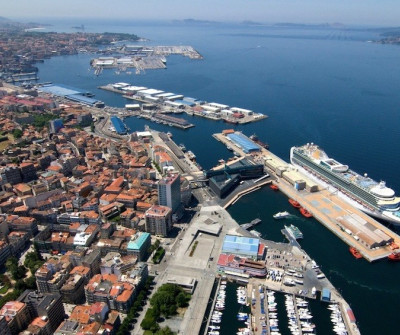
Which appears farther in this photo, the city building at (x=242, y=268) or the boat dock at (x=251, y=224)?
the boat dock at (x=251, y=224)

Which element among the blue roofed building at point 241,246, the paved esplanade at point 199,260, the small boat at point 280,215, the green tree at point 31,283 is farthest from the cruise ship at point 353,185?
the green tree at point 31,283

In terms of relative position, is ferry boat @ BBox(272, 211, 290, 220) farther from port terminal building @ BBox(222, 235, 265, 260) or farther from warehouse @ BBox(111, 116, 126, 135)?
warehouse @ BBox(111, 116, 126, 135)

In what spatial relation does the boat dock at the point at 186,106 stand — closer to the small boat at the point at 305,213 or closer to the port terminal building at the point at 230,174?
the port terminal building at the point at 230,174

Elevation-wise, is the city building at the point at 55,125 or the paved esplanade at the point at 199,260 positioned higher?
the city building at the point at 55,125

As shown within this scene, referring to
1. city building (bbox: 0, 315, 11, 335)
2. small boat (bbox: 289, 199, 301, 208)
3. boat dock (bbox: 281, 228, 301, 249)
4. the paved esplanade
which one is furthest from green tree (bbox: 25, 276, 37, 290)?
small boat (bbox: 289, 199, 301, 208)

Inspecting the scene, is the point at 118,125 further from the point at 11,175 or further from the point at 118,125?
the point at 11,175

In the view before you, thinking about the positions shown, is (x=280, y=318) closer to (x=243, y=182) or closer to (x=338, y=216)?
(x=338, y=216)

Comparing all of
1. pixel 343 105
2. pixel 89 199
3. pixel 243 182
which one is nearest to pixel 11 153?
pixel 89 199
